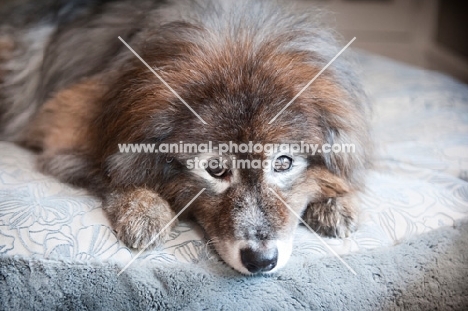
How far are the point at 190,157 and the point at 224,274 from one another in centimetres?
38

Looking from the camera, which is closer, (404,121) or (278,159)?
(278,159)

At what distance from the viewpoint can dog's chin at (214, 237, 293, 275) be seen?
1491mm

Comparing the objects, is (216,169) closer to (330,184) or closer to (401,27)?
(330,184)

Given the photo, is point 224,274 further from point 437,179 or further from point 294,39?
point 437,179

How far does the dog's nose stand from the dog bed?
5cm

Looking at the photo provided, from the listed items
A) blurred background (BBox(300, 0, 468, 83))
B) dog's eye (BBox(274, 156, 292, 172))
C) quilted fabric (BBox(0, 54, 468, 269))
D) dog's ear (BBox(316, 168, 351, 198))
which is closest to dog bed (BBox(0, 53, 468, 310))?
quilted fabric (BBox(0, 54, 468, 269))

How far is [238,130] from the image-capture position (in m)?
1.56

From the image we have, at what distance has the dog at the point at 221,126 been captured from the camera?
1572 mm

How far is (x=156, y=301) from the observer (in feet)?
4.71

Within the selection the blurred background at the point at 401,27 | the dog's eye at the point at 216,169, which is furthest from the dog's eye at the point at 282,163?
the blurred background at the point at 401,27

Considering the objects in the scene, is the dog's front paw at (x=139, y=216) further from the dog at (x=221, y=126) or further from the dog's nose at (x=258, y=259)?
the dog's nose at (x=258, y=259)

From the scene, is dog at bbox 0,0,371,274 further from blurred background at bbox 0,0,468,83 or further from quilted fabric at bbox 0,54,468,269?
blurred background at bbox 0,0,468,83

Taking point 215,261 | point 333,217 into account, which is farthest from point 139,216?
point 333,217

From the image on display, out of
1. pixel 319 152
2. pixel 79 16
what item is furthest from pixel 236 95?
pixel 79 16
